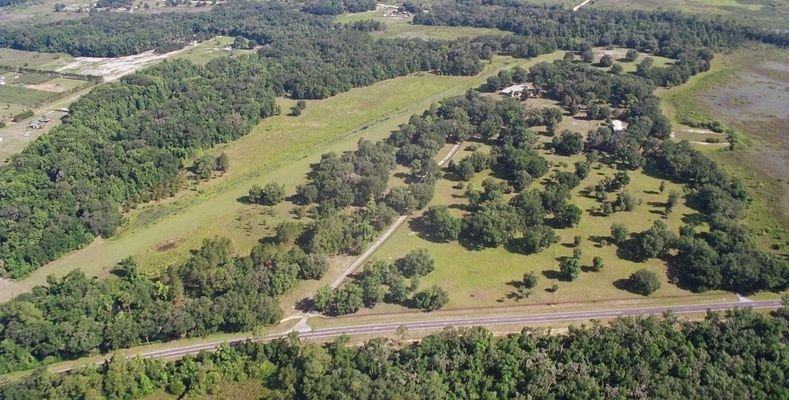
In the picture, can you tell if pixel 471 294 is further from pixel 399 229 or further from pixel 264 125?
pixel 264 125

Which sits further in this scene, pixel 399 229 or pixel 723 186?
pixel 723 186

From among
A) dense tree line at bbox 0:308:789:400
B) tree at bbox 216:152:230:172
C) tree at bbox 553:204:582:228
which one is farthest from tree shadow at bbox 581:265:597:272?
tree at bbox 216:152:230:172

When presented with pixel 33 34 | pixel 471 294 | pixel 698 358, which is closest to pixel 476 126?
pixel 471 294

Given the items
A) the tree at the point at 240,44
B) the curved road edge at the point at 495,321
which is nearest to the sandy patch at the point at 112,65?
the tree at the point at 240,44

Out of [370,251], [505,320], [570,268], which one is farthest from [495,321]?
[370,251]

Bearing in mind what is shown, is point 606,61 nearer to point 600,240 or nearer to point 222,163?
point 600,240
